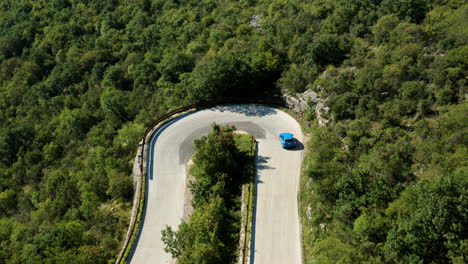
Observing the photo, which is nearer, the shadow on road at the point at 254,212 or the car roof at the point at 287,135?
the shadow on road at the point at 254,212

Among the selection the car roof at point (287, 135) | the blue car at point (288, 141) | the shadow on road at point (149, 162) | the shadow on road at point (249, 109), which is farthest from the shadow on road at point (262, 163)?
the shadow on road at point (149, 162)

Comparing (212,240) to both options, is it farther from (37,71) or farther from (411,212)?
(37,71)

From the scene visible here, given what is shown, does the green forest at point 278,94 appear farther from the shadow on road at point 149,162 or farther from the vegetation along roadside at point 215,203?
the vegetation along roadside at point 215,203

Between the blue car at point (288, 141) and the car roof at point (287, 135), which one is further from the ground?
the car roof at point (287, 135)

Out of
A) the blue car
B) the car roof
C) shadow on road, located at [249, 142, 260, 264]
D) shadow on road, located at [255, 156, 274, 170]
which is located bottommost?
shadow on road, located at [249, 142, 260, 264]

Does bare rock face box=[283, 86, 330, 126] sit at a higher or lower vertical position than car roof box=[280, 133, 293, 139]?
higher

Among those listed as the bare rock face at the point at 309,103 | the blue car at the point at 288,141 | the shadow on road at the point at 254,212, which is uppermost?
the bare rock face at the point at 309,103

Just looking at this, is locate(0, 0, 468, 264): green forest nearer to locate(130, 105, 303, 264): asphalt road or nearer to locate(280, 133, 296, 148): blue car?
locate(130, 105, 303, 264): asphalt road

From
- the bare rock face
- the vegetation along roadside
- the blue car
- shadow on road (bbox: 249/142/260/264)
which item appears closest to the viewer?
the vegetation along roadside

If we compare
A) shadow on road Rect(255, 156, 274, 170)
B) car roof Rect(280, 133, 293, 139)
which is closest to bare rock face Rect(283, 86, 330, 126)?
car roof Rect(280, 133, 293, 139)
